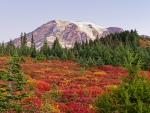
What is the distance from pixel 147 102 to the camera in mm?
8875

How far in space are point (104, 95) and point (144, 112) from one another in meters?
2.04

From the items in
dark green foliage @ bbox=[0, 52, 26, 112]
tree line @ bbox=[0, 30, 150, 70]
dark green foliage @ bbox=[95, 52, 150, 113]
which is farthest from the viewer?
tree line @ bbox=[0, 30, 150, 70]

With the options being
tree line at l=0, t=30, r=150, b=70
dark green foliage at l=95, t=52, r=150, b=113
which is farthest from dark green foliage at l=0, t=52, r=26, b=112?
tree line at l=0, t=30, r=150, b=70

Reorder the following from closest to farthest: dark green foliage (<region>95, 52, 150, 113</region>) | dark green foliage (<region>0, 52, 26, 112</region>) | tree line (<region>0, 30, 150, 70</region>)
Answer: dark green foliage (<region>95, 52, 150, 113</region>), dark green foliage (<region>0, 52, 26, 112</region>), tree line (<region>0, 30, 150, 70</region>)

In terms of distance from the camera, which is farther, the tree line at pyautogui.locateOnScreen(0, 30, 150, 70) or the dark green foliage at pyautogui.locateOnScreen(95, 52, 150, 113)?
the tree line at pyautogui.locateOnScreen(0, 30, 150, 70)

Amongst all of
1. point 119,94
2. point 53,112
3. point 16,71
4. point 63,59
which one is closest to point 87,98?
point 53,112

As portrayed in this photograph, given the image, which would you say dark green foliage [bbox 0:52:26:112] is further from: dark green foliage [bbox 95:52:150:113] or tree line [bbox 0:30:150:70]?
tree line [bbox 0:30:150:70]

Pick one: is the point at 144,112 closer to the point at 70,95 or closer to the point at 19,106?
the point at 19,106

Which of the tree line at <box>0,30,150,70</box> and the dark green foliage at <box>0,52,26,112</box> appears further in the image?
the tree line at <box>0,30,150,70</box>

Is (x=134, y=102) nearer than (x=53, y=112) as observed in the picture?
Yes

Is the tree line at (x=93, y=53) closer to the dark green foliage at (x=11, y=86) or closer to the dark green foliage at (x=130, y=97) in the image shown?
the dark green foliage at (x=130, y=97)

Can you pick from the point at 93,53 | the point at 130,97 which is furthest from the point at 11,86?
the point at 93,53

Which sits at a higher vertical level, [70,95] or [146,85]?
[146,85]

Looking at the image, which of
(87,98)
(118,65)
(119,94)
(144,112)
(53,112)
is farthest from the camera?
(118,65)
